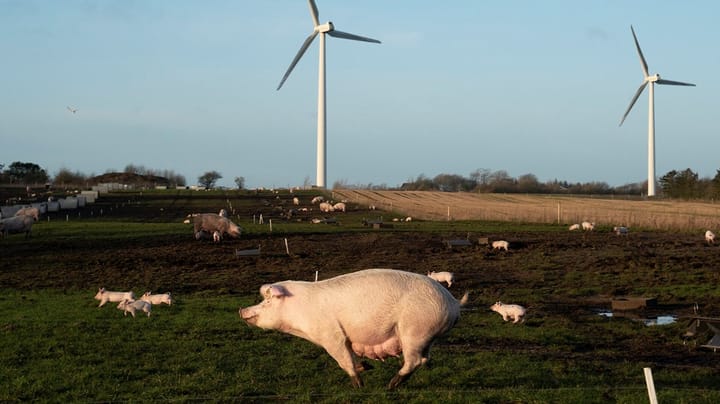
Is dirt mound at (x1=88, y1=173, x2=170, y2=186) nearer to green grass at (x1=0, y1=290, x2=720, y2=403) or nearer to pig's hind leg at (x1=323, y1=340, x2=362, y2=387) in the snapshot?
green grass at (x1=0, y1=290, x2=720, y2=403)

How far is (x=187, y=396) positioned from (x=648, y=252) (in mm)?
27182

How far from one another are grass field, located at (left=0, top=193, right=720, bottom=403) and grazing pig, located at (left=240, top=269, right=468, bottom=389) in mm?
554

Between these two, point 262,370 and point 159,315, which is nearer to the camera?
point 262,370

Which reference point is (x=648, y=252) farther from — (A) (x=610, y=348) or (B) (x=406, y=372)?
(B) (x=406, y=372)

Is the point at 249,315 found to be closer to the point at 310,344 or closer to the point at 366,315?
the point at 366,315

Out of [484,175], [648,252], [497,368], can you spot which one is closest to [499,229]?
[648,252]

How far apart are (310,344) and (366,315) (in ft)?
14.0

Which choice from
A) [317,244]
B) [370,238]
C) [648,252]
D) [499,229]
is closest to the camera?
[648,252]

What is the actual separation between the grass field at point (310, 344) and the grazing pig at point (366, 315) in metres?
0.55

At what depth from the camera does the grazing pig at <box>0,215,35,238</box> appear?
4062cm

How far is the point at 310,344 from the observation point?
15414mm

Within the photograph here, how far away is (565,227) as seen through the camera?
5134 cm

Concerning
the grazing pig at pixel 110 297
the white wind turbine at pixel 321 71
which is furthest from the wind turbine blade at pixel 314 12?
the grazing pig at pixel 110 297

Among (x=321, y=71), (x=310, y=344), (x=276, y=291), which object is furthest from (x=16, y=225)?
(x=321, y=71)
